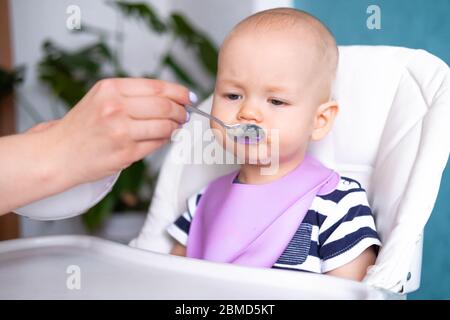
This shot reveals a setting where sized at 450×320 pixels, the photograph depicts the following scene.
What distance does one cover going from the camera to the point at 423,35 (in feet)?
4.09

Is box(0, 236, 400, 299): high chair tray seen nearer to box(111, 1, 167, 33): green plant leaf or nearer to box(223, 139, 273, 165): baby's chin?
box(223, 139, 273, 165): baby's chin

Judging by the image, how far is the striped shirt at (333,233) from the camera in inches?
34.5

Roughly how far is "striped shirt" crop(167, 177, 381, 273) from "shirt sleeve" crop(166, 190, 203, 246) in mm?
230

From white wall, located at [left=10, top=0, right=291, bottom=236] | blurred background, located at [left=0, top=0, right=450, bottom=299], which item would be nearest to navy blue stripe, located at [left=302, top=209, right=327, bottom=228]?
blurred background, located at [left=0, top=0, right=450, bottom=299]

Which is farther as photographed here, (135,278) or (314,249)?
(314,249)

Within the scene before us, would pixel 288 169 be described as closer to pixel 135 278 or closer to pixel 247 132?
pixel 247 132

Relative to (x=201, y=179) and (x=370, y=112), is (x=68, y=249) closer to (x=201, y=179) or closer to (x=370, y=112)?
(x=201, y=179)

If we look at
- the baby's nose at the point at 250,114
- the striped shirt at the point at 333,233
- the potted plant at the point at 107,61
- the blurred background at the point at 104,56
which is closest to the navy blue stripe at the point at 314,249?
the striped shirt at the point at 333,233

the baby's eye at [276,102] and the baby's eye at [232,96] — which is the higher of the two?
the baby's eye at [232,96]

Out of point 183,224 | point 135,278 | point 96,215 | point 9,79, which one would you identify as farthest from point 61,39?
point 135,278

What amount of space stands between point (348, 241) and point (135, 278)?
33 centimetres

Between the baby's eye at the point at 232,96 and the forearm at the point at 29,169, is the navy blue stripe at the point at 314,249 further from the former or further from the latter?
the forearm at the point at 29,169

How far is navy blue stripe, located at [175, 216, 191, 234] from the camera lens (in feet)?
3.58

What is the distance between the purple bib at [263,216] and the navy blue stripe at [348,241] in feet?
0.23
